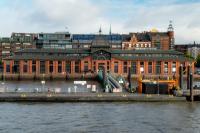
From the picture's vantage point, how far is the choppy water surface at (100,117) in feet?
145

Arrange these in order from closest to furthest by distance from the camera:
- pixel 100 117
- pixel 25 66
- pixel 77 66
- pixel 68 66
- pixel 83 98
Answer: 1. pixel 100 117
2. pixel 83 98
3. pixel 25 66
4. pixel 68 66
5. pixel 77 66

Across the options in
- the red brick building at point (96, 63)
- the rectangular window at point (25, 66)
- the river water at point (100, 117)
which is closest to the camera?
the river water at point (100, 117)

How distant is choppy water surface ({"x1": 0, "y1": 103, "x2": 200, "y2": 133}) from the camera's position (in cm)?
4431

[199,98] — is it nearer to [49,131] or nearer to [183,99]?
[183,99]

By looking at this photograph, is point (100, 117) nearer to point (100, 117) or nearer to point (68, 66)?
point (100, 117)

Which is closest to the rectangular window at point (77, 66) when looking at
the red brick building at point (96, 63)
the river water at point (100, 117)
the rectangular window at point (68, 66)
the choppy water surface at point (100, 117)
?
the red brick building at point (96, 63)

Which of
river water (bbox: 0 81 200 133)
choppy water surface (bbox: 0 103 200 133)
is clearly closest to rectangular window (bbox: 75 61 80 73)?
river water (bbox: 0 81 200 133)

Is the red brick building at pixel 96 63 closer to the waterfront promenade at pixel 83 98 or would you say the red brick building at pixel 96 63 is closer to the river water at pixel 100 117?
the waterfront promenade at pixel 83 98

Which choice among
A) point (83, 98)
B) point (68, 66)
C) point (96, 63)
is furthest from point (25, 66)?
point (83, 98)

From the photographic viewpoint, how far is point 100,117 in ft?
166

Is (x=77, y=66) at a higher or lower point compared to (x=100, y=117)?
higher

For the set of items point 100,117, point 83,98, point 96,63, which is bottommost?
point 100,117

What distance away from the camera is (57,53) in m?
155

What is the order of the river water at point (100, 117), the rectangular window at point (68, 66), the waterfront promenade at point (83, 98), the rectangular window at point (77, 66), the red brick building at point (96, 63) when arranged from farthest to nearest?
the rectangular window at point (77, 66) < the rectangular window at point (68, 66) < the red brick building at point (96, 63) < the waterfront promenade at point (83, 98) < the river water at point (100, 117)
